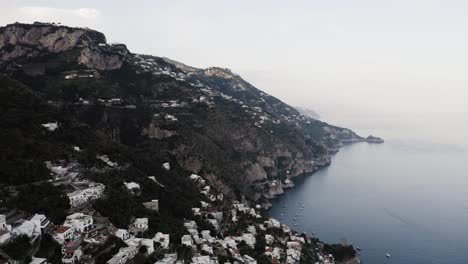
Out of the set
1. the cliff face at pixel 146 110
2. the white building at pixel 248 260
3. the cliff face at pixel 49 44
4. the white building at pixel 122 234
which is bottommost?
the white building at pixel 248 260

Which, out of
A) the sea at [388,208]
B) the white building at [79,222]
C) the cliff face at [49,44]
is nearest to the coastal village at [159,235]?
the white building at [79,222]

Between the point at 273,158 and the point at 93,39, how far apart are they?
56.9m

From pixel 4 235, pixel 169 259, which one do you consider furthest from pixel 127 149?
pixel 4 235

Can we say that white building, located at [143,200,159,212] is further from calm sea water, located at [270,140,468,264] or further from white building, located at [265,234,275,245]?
calm sea water, located at [270,140,468,264]

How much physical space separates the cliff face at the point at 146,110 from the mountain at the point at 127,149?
31 cm

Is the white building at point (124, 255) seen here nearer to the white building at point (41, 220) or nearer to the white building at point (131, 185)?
the white building at point (41, 220)

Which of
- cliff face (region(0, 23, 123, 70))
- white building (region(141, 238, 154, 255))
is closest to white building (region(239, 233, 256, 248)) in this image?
white building (region(141, 238, 154, 255))

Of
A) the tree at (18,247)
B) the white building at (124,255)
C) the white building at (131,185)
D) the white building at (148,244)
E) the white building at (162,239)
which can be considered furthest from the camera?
the white building at (131,185)

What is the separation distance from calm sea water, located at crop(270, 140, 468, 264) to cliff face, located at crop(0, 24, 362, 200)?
396 inches

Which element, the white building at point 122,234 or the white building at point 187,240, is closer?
the white building at point 122,234

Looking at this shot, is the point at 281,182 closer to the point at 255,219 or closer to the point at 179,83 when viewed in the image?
the point at 179,83

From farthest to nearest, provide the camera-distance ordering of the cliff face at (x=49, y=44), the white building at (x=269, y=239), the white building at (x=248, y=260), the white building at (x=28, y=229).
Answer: the cliff face at (x=49, y=44), the white building at (x=269, y=239), the white building at (x=248, y=260), the white building at (x=28, y=229)

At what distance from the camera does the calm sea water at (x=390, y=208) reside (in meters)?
65.6

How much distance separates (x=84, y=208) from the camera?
36875mm
